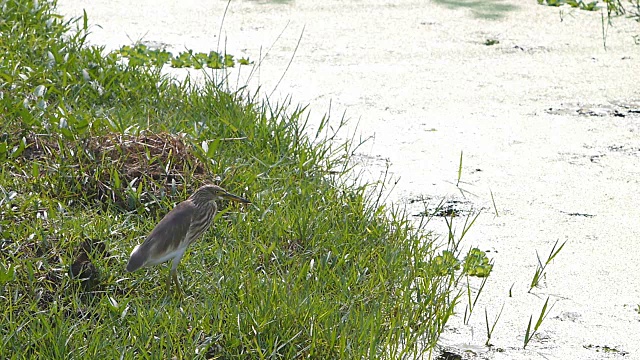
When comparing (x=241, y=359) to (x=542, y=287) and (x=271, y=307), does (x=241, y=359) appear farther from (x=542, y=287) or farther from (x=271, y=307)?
(x=542, y=287)

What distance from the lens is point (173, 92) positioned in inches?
128

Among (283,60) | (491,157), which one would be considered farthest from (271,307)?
(283,60)

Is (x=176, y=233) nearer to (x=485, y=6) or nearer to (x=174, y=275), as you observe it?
(x=174, y=275)

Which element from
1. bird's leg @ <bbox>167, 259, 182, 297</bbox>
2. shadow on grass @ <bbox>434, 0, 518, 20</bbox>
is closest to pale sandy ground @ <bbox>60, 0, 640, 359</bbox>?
shadow on grass @ <bbox>434, 0, 518, 20</bbox>

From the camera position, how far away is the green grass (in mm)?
1974

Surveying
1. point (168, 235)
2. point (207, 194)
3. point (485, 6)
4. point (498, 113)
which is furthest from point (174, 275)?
point (485, 6)

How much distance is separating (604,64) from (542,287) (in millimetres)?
1856

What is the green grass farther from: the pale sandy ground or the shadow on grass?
the shadow on grass

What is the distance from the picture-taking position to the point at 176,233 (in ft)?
6.73

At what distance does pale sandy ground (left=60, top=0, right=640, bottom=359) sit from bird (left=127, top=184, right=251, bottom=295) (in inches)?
24.5

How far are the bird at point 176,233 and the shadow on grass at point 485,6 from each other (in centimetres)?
269

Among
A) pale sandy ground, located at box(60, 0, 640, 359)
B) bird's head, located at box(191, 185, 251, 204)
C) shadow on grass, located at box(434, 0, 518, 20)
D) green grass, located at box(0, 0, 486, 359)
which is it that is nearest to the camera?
green grass, located at box(0, 0, 486, 359)

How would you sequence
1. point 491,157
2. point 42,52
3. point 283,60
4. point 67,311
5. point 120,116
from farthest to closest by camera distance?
point 283,60 < point 42,52 < point 491,157 < point 120,116 < point 67,311

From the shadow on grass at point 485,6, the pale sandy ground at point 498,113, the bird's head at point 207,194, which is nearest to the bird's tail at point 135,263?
the bird's head at point 207,194
